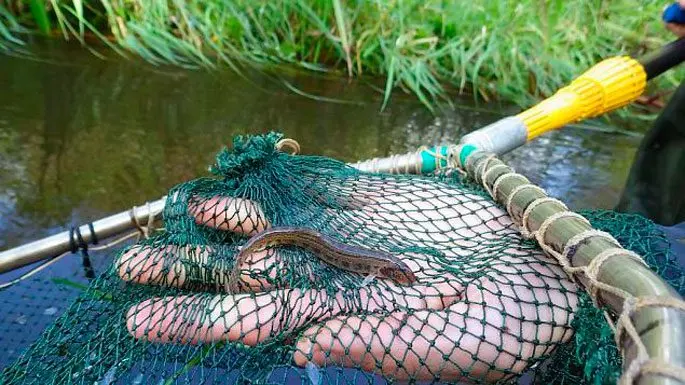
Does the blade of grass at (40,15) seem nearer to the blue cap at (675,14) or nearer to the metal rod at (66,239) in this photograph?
the metal rod at (66,239)

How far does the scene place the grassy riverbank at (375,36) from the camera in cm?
378

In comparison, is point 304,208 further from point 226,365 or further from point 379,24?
point 379,24

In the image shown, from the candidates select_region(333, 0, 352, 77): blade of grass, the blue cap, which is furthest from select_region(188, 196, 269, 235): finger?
select_region(333, 0, 352, 77): blade of grass

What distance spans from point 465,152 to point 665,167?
0.91 m

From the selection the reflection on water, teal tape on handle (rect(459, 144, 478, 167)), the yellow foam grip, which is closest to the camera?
teal tape on handle (rect(459, 144, 478, 167))

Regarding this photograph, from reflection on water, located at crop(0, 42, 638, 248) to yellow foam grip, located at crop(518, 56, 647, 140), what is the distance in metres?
0.99

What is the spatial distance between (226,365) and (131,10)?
3.31 m

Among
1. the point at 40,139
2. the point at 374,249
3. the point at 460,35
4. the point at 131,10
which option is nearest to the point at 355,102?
the point at 460,35

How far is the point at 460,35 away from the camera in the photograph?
448 centimetres

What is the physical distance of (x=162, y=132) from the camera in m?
3.01

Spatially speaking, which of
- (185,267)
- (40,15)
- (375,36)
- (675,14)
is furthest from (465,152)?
(40,15)

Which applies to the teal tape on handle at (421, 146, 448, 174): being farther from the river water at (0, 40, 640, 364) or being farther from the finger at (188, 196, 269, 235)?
the river water at (0, 40, 640, 364)

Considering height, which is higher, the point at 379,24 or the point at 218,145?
the point at 379,24

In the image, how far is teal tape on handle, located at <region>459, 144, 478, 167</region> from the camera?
67.8 inches
